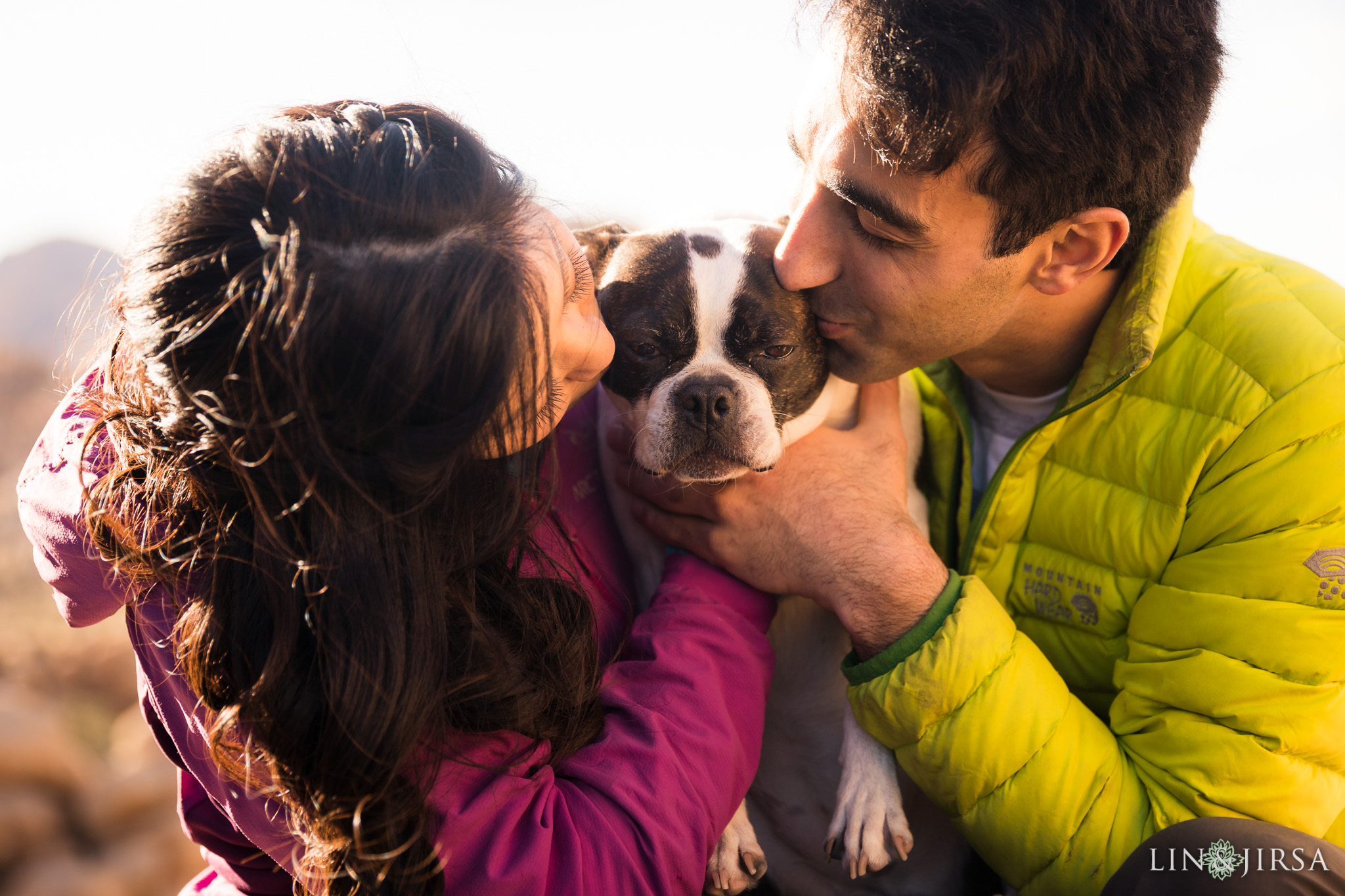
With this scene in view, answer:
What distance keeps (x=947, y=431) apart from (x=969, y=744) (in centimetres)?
100

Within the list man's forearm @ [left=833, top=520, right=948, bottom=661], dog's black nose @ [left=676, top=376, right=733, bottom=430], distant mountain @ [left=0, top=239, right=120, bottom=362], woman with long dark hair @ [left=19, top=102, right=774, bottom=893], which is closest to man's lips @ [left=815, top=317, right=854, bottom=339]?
dog's black nose @ [left=676, top=376, right=733, bottom=430]

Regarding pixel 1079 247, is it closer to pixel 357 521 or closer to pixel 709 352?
pixel 709 352

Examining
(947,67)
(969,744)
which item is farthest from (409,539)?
(947,67)

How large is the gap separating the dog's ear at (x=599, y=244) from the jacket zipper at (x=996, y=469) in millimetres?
1113

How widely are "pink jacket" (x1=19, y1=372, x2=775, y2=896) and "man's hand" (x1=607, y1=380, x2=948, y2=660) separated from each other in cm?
17

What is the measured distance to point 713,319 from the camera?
2289mm

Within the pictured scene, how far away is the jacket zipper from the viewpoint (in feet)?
6.51

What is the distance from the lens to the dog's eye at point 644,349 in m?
2.29

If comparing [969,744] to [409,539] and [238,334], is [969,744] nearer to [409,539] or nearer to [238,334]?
[409,539]

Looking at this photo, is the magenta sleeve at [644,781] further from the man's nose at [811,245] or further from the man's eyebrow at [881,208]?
the man's eyebrow at [881,208]

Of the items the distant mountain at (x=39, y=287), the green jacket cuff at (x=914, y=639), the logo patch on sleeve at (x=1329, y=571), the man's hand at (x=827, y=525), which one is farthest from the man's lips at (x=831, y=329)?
the distant mountain at (x=39, y=287)

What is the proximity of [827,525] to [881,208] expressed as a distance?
2.45ft

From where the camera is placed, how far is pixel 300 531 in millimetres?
1320

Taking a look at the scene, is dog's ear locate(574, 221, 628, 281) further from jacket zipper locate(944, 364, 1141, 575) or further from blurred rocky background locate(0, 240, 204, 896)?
blurred rocky background locate(0, 240, 204, 896)
